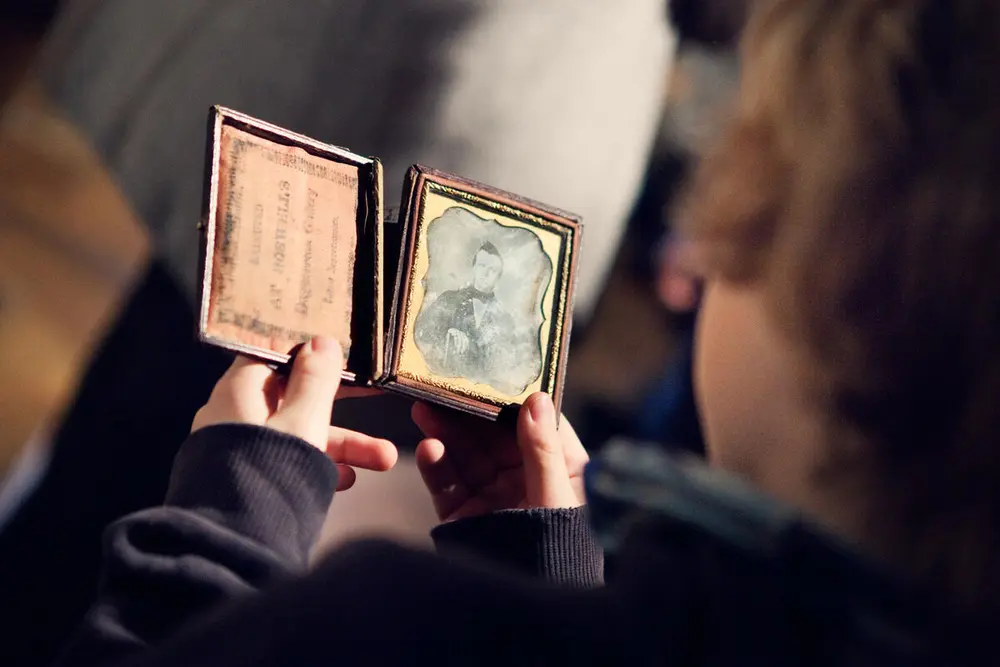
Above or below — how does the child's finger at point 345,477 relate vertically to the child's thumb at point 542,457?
below

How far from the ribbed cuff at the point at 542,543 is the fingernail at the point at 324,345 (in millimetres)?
175

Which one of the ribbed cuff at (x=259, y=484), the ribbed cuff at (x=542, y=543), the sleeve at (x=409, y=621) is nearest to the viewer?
the sleeve at (x=409, y=621)

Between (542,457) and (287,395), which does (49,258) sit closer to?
(287,395)

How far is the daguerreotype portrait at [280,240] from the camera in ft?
1.89

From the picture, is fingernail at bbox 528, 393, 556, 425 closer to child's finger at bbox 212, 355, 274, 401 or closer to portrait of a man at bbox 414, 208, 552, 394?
portrait of a man at bbox 414, 208, 552, 394

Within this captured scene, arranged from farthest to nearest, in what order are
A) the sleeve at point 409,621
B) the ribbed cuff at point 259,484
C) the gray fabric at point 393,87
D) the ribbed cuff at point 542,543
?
the gray fabric at point 393,87
the ribbed cuff at point 542,543
the ribbed cuff at point 259,484
the sleeve at point 409,621

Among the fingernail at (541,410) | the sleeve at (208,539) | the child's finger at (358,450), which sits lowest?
the sleeve at (208,539)

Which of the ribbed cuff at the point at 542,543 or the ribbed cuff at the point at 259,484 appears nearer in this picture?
the ribbed cuff at the point at 259,484

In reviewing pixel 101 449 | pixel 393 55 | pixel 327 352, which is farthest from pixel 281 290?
pixel 393 55

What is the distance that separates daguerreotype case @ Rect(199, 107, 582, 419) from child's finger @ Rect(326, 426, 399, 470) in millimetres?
63

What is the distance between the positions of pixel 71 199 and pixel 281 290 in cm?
31

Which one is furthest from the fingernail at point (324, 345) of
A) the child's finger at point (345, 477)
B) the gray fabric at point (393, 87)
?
the gray fabric at point (393, 87)

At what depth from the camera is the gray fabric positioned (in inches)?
31.0

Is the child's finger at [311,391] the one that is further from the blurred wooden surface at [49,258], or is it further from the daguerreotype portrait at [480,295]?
the blurred wooden surface at [49,258]
